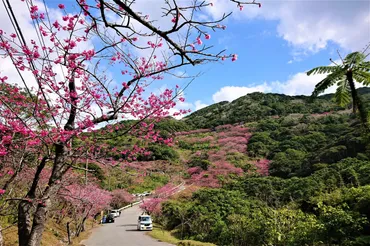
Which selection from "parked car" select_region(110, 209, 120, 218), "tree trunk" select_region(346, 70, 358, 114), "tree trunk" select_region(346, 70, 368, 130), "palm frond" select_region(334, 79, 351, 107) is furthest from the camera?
"parked car" select_region(110, 209, 120, 218)

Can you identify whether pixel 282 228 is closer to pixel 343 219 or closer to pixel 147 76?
pixel 343 219

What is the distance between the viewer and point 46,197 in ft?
15.8

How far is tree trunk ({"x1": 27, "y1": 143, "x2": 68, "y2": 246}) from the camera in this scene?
4754mm

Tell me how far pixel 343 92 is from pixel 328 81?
1.68 ft

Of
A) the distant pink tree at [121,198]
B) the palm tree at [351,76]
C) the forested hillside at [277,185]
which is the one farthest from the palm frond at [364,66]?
the distant pink tree at [121,198]

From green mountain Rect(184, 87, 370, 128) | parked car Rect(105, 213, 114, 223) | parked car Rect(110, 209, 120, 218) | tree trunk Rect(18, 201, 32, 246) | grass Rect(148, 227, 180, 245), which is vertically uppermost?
green mountain Rect(184, 87, 370, 128)

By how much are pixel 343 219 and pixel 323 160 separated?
14243mm

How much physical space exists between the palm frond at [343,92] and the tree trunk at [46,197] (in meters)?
5.48

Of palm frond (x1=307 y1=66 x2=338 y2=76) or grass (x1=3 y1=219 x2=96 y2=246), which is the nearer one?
palm frond (x1=307 y1=66 x2=338 y2=76)

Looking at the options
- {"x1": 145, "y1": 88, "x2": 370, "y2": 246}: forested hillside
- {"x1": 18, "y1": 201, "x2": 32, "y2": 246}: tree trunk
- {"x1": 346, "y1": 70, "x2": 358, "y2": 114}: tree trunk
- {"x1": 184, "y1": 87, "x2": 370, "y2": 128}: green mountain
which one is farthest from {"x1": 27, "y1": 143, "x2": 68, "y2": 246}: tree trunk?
{"x1": 184, "y1": 87, "x2": 370, "y2": 128}: green mountain

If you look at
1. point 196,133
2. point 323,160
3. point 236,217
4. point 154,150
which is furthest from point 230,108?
point 236,217

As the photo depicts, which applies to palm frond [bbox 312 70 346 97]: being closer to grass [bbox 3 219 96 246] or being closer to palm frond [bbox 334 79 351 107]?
palm frond [bbox 334 79 351 107]

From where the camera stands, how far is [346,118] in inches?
1329

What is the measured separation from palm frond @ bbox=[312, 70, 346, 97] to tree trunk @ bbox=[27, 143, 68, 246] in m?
5.11
